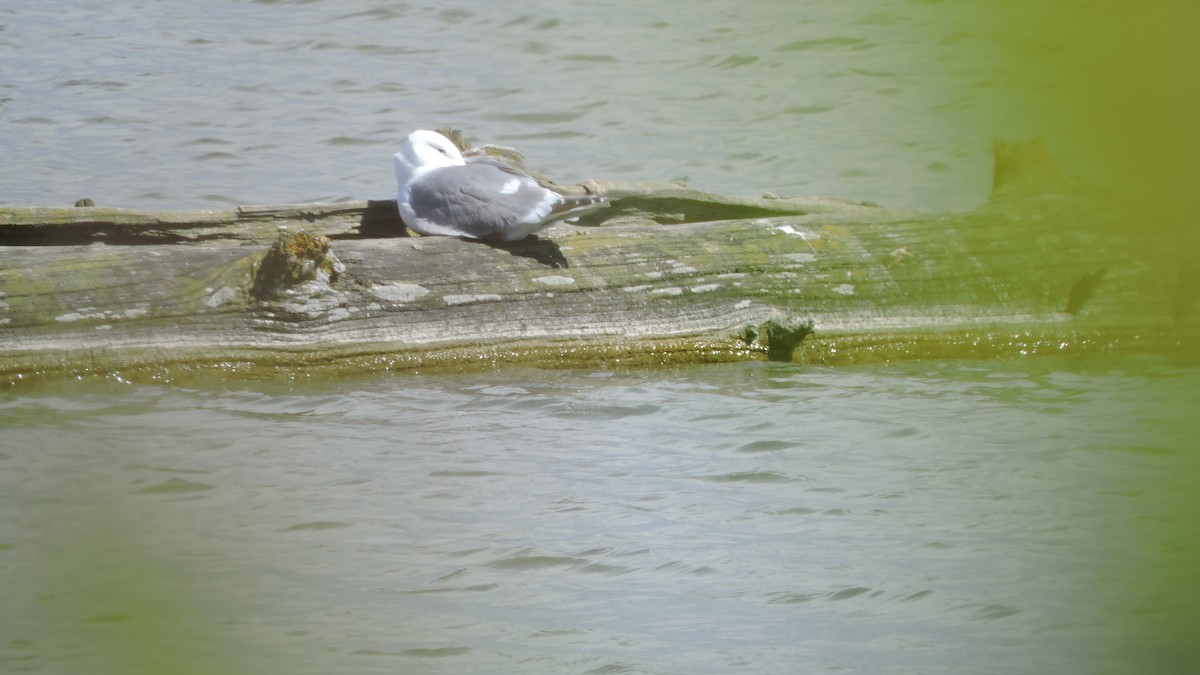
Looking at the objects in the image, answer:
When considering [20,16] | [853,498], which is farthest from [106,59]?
[853,498]

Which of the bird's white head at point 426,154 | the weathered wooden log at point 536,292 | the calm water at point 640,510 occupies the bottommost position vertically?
the calm water at point 640,510

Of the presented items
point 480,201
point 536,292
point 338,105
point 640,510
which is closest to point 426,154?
point 480,201

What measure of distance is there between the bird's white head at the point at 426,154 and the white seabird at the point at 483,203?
0.16 metres

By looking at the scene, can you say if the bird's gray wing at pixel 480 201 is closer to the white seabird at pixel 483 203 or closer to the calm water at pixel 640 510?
the white seabird at pixel 483 203

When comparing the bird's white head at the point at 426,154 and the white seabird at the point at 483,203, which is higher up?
the bird's white head at the point at 426,154

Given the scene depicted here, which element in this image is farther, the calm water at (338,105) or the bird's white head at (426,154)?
the calm water at (338,105)

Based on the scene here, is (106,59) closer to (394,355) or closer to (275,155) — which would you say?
(275,155)

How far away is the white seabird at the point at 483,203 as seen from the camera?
4289 mm

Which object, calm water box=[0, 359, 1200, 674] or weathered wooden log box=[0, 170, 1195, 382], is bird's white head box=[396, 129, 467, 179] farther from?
calm water box=[0, 359, 1200, 674]

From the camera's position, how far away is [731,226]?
448 cm

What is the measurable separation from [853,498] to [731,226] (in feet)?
4.78

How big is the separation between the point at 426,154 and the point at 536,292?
110 cm

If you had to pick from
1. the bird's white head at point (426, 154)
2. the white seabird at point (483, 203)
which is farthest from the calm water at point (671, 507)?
the bird's white head at point (426, 154)

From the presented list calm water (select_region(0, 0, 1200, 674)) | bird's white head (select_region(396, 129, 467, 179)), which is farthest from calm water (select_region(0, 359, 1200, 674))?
bird's white head (select_region(396, 129, 467, 179))
